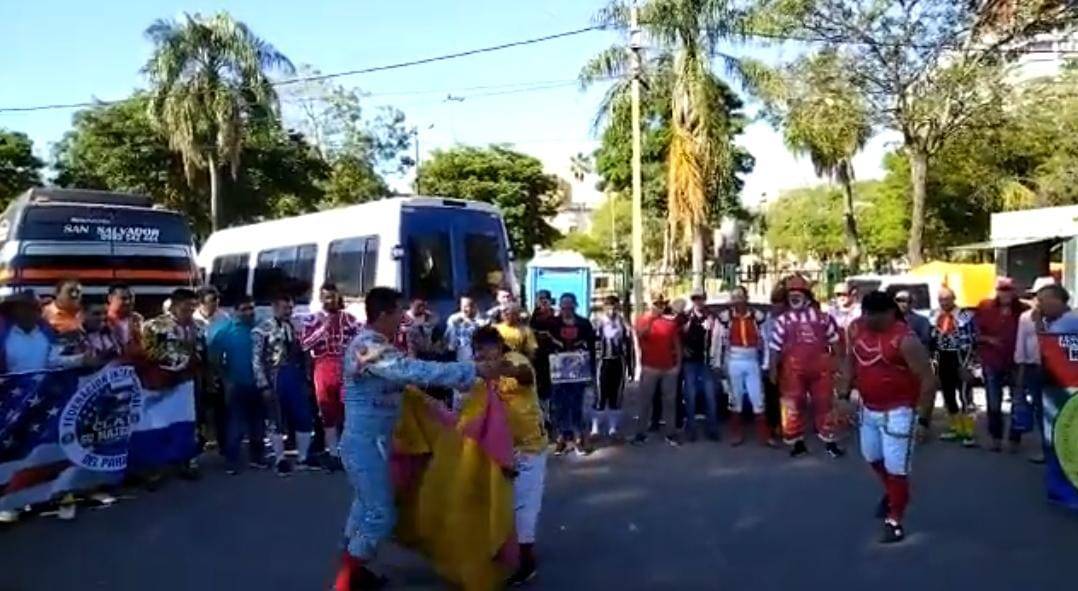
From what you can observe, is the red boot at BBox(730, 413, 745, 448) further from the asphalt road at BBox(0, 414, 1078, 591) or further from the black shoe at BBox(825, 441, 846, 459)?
the asphalt road at BBox(0, 414, 1078, 591)

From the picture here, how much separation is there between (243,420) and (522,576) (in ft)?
16.5

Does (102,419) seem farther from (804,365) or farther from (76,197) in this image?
(76,197)

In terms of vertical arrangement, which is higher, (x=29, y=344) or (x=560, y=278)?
(x=560, y=278)

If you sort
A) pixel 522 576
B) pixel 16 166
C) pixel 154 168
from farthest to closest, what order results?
pixel 16 166 < pixel 154 168 < pixel 522 576

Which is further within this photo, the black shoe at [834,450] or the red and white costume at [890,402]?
the black shoe at [834,450]

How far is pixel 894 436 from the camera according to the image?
762 cm

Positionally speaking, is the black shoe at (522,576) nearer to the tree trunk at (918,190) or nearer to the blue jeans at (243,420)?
the blue jeans at (243,420)

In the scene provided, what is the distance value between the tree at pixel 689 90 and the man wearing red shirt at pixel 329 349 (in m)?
17.4

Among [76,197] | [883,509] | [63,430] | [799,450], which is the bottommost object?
[799,450]

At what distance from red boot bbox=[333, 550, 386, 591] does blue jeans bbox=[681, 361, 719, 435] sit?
6779mm

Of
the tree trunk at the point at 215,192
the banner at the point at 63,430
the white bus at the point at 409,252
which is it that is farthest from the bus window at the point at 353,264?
the tree trunk at the point at 215,192

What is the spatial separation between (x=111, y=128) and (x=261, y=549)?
34.1 metres

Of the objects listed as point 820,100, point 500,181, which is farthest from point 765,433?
point 500,181

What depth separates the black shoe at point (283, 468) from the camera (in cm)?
1070
